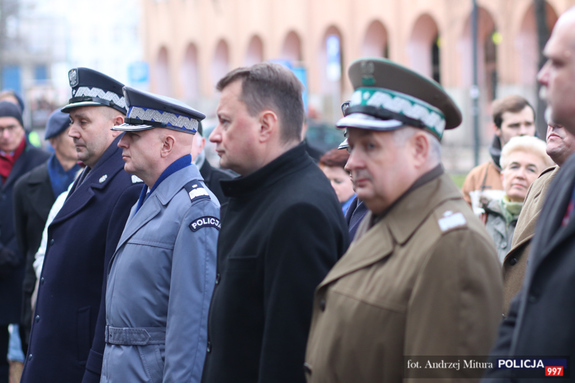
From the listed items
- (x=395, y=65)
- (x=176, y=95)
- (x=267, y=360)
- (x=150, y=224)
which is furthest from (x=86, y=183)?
(x=176, y=95)

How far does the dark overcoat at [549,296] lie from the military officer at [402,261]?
155mm

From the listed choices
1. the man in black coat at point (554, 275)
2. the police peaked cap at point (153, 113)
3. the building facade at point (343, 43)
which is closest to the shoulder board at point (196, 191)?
the police peaked cap at point (153, 113)

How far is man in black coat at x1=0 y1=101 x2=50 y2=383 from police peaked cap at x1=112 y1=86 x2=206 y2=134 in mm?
3574

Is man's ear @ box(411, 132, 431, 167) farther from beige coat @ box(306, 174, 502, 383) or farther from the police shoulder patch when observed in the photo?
the police shoulder patch

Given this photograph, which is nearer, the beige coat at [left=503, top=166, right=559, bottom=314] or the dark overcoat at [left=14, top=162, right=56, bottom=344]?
the beige coat at [left=503, top=166, right=559, bottom=314]

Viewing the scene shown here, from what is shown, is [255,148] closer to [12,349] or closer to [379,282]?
[379,282]

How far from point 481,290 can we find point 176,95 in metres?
46.2

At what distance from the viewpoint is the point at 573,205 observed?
8.31 feet

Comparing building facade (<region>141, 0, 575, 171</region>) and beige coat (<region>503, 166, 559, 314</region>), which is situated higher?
building facade (<region>141, 0, 575, 171</region>)

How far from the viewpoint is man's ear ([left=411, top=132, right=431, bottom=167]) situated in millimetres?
2943

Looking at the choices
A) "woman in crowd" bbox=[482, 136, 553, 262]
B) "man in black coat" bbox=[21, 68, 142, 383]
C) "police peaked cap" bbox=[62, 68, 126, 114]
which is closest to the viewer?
"man in black coat" bbox=[21, 68, 142, 383]

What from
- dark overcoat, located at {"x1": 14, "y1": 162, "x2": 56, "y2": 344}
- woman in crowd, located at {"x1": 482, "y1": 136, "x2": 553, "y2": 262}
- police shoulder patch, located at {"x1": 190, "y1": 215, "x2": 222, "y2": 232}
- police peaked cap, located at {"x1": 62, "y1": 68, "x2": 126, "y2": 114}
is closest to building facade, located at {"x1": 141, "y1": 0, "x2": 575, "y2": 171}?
dark overcoat, located at {"x1": 14, "y1": 162, "x2": 56, "y2": 344}

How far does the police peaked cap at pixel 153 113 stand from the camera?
432 centimetres

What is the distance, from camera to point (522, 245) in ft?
13.7
